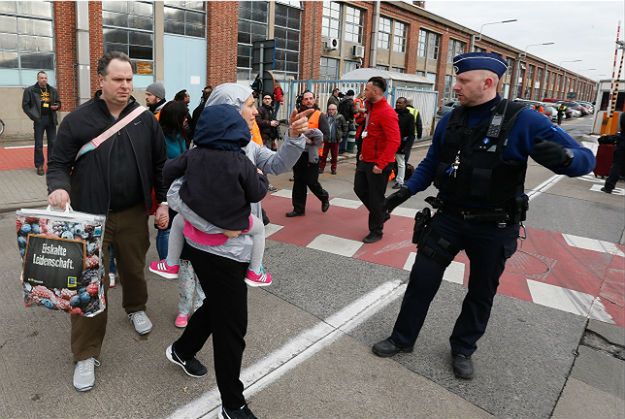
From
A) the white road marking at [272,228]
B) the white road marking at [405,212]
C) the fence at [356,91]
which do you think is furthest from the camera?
the fence at [356,91]

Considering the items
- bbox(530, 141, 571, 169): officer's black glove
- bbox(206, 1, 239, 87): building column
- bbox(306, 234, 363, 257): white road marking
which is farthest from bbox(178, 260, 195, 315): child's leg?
bbox(206, 1, 239, 87): building column

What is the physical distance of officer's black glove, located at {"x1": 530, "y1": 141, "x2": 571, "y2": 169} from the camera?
7.95 ft

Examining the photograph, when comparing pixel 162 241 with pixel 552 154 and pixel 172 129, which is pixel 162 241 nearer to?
pixel 172 129

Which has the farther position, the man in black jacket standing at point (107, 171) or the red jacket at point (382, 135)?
Answer: the red jacket at point (382, 135)

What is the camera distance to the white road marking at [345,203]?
7.69 metres

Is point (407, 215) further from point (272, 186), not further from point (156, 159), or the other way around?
point (156, 159)

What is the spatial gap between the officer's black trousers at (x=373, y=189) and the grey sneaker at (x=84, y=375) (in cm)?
371

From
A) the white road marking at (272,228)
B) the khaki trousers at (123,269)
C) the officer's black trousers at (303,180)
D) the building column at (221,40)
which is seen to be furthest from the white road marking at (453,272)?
the building column at (221,40)

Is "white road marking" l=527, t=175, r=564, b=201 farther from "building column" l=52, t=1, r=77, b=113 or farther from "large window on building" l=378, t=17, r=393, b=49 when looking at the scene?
"large window on building" l=378, t=17, r=393, b=49

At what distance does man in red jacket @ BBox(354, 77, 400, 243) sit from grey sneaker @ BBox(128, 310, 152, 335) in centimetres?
299

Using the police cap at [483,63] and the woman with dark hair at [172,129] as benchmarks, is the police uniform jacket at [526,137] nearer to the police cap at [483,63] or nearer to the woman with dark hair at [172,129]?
the police cap at [483,63]

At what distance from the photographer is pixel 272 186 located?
346 inches

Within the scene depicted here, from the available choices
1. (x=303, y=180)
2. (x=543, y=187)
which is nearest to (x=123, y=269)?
(x=303, y=180)

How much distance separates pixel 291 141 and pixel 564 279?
12.7 ft
